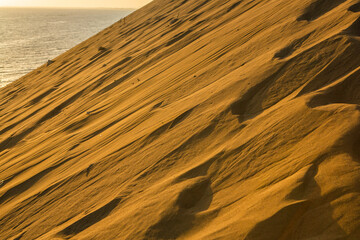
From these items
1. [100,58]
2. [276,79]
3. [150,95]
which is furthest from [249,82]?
[100,58]

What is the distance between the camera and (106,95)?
4.09 meters

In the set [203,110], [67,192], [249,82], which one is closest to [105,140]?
[67,192]

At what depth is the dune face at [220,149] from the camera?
1415 millimetres

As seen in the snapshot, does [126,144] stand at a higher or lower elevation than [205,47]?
lower

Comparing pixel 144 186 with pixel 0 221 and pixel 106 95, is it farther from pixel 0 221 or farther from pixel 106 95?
pixel 106 95

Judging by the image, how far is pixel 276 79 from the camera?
2234 mm

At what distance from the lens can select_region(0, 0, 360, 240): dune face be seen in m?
1.42

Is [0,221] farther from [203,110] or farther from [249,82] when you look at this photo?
[249,82]

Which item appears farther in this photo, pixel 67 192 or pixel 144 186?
pixel 67 192

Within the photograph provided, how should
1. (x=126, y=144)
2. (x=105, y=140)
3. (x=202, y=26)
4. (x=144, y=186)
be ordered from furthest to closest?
(x=202, y=26)
(x=105, y=140)
(x=126, y=144)
(x=144, y=186)

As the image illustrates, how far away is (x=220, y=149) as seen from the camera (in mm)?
1885

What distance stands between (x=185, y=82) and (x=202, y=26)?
2.59 m

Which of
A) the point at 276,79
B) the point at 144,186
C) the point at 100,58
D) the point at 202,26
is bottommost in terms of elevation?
the point at 144,186

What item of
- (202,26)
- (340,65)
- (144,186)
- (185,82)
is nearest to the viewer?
(144,186)
